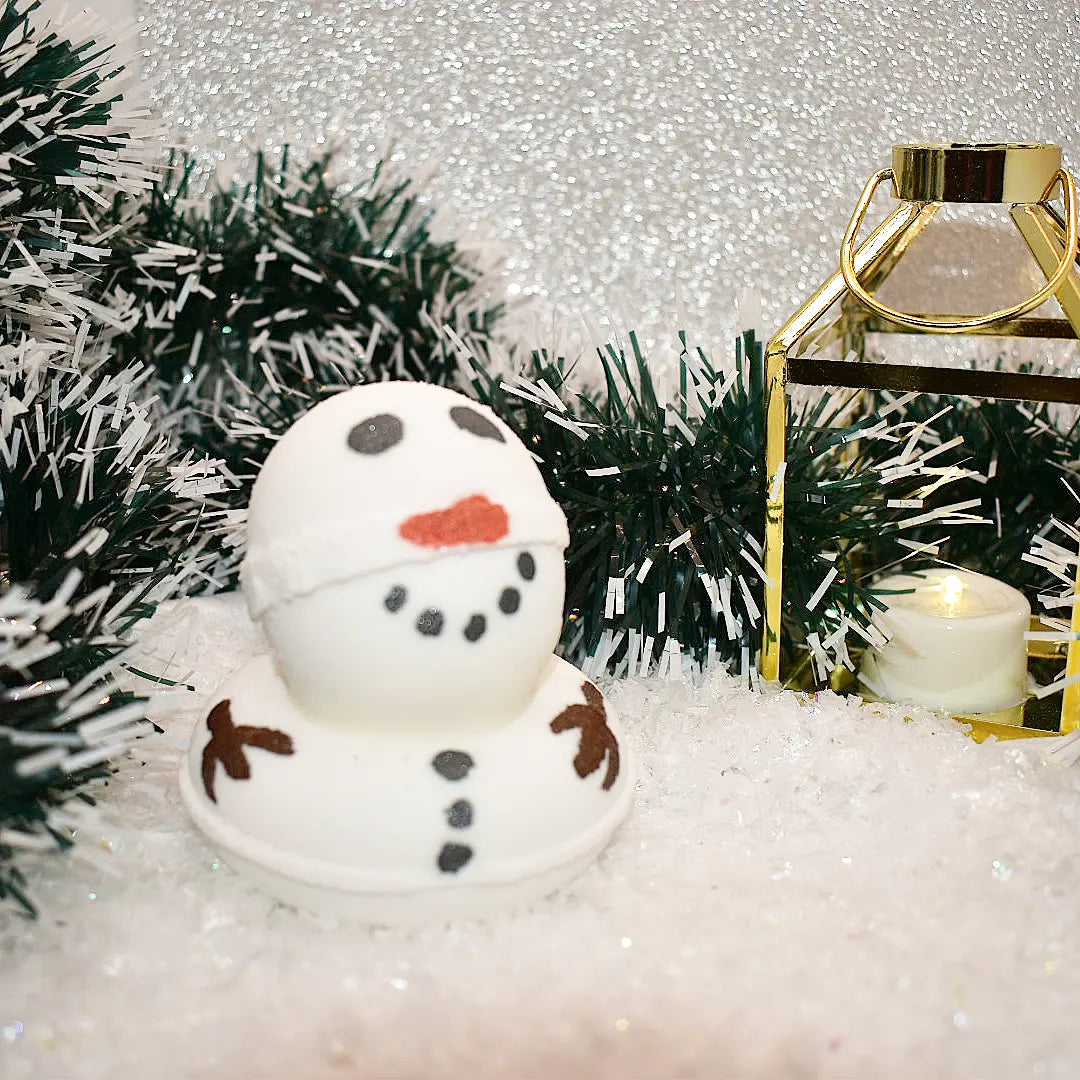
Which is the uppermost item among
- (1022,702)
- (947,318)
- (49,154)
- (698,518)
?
(49,154)

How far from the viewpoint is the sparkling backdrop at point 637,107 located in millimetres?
1071

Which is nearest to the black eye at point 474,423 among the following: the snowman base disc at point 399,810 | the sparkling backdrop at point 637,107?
the snowman base disc at point 399,810

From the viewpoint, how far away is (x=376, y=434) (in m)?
0.54

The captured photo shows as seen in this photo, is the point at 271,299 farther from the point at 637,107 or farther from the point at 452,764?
the point at 452,764

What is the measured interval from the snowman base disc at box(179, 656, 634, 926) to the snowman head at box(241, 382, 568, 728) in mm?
18

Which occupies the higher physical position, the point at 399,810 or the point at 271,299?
the point at 271,299

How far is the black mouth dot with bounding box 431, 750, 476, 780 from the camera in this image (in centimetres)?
54

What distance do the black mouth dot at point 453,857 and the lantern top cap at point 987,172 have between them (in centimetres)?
40

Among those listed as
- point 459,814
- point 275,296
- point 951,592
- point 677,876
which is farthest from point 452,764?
point 275,296

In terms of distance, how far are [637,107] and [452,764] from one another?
74cm

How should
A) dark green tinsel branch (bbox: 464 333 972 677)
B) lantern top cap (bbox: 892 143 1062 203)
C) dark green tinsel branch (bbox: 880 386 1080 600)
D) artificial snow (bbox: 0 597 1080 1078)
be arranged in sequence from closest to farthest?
1. artificial snow (bbox: 0 597 1080 1078)
2. lantern top cap (bbox: 892 143 1062 203)
3. dark green tinsel branch (bbox: 464 333 972 677)
4. dark green tinsel branch (bbox: 880 386 1080 600)

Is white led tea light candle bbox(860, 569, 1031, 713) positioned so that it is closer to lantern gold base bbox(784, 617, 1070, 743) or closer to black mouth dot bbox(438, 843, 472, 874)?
lantern gold base bbox(784, 617, 1070, 743)

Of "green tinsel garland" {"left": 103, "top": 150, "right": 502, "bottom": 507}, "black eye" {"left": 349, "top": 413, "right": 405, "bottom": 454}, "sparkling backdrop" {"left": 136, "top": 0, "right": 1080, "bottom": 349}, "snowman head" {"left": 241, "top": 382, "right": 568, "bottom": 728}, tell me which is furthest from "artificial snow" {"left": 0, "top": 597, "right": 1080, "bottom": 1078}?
"sparkling backdrop" {"left": 136, "top": 0, "right": 1080, "bottom": 349}

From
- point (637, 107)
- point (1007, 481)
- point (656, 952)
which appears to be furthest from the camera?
point (637, 107)
